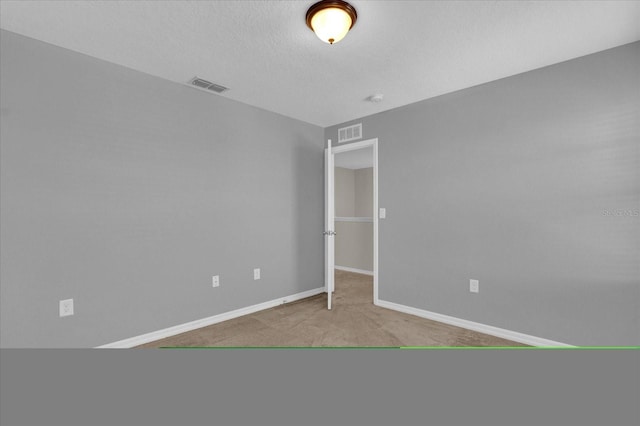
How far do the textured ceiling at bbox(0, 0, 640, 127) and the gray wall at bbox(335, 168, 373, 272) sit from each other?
3400 millimetres

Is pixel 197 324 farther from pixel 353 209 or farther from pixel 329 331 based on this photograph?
pixel 353 209

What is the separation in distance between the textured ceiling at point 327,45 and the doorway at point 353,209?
4.05ft

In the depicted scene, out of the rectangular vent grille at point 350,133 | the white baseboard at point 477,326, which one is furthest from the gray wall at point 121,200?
the white baseboard at point 477,326

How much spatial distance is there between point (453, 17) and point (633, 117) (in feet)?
5.16

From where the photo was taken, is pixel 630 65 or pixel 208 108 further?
pixel 208 108

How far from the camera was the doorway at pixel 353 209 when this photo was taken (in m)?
3.60

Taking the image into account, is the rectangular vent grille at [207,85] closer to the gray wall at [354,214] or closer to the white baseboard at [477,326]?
the white baseboard at [477,326]

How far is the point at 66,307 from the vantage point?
2160 millimetres

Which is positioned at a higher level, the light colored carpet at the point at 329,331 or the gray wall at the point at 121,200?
the gray wall at the point at 121,200

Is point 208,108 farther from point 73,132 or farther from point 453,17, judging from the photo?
point 453,17

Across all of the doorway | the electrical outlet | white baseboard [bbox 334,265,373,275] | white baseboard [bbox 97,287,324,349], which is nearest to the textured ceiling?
the doorway

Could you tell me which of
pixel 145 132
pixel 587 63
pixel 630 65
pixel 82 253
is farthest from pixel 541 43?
pixel 82 253

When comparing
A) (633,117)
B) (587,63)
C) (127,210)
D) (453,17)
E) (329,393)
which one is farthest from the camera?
(127,210)

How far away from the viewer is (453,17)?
1880 millimetres
